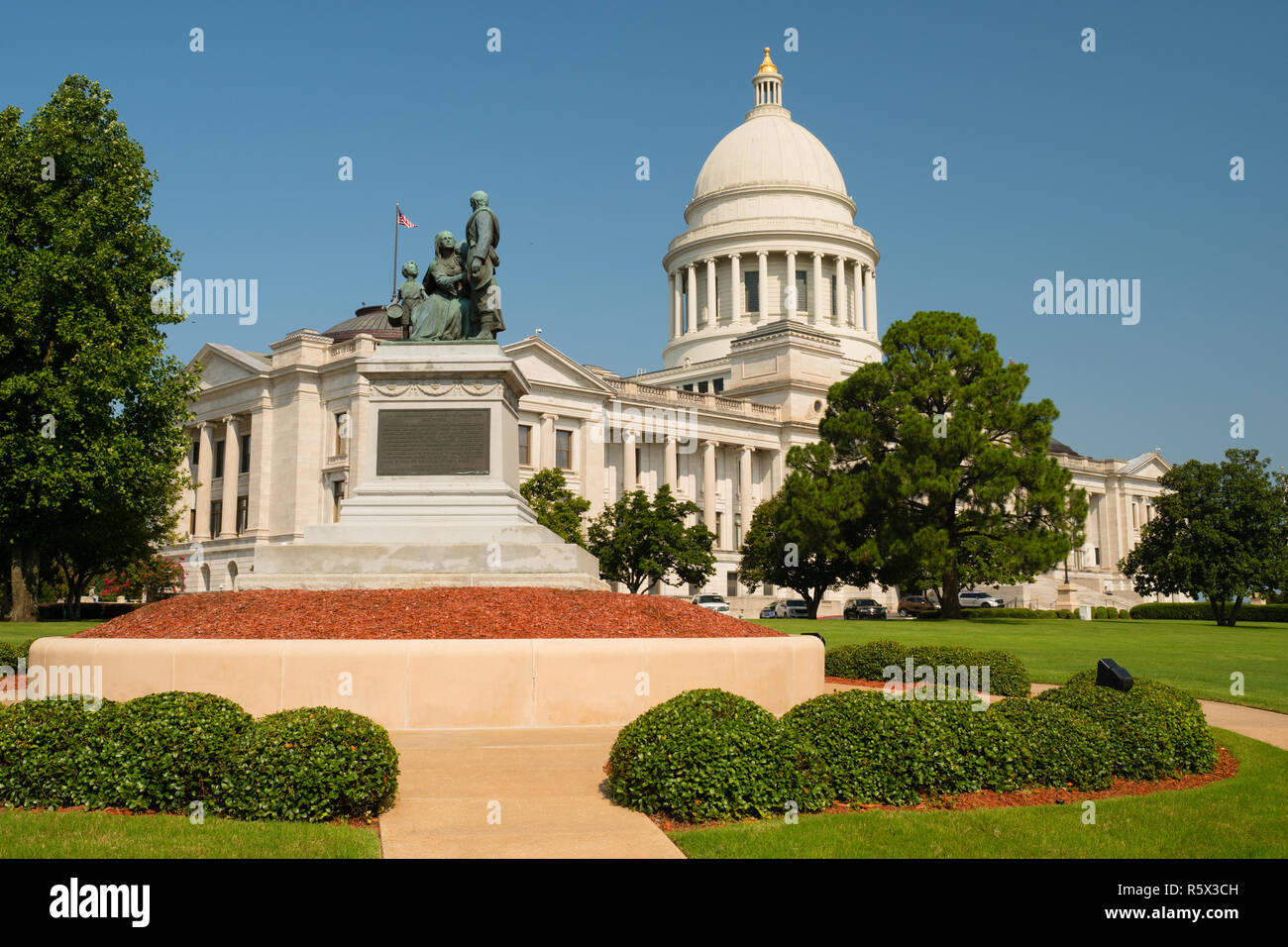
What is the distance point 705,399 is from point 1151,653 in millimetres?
57472

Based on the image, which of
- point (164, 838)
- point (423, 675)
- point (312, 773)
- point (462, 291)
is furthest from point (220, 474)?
point (164, 838)

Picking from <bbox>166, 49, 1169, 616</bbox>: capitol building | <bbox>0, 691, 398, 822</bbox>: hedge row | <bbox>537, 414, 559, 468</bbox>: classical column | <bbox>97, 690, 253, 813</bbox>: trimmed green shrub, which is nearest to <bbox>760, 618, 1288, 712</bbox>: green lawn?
<bbox>0, 691, 398, 822</bbox>: hedge row

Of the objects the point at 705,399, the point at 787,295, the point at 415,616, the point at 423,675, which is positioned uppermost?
the point at 787,295

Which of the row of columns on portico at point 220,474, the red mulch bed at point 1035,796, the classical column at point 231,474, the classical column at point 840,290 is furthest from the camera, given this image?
the classical column at point 840,290

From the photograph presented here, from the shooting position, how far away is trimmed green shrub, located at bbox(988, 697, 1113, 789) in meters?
10.4

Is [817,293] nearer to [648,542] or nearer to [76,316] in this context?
[648,542]

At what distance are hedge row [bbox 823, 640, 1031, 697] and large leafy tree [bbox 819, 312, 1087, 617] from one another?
1259 inches

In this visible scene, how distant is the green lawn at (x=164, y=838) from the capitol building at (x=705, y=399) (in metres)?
46.2

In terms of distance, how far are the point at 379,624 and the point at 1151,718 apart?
30.8 feet

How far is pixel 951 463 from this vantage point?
55125 mm

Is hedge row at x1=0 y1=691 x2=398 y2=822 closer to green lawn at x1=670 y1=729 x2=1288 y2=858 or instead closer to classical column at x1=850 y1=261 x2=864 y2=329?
green lawn at x1=670 y1=729 x2=1288 y2=858

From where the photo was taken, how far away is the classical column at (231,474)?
79562mm

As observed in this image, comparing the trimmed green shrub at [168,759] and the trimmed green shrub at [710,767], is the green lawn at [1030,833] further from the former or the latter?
the trimmed green shrub at [168,759]

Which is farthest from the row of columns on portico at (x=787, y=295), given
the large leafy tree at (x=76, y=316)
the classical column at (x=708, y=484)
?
the large leafy tree at (x=76, y=316)
